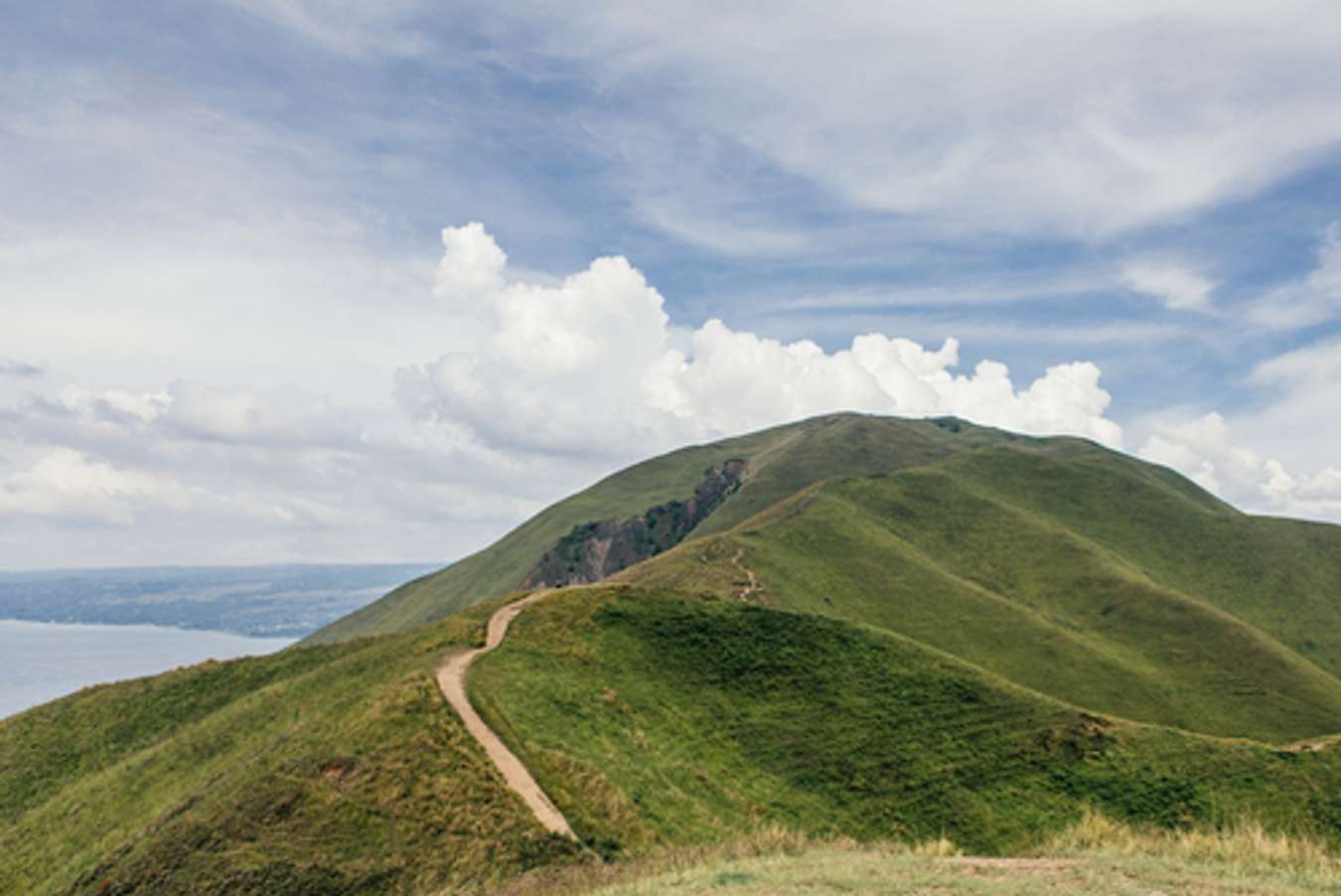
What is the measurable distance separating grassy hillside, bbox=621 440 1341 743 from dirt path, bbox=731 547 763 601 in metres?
0.50

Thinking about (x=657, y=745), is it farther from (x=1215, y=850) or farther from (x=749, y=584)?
(x=749, y=584)

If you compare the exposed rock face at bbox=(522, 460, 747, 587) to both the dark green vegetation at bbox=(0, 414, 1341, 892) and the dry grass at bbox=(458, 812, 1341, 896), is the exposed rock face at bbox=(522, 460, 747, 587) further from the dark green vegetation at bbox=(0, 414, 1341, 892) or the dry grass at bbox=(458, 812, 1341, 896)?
the dry grass at bbox=(458, 812, 1341, 896)

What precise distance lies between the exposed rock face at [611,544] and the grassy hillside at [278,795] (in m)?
121

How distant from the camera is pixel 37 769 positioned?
4584cm

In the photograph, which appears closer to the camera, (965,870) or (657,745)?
(965,870)

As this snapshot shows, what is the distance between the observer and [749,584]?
79.4m

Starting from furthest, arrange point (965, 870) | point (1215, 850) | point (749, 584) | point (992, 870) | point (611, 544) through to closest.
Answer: point (611, 544) → point (749, 584) → point (1215, 850) → point (992, 870) → point (965, 870)

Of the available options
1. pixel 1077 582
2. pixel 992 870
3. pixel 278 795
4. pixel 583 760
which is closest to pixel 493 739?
pixel 583 760

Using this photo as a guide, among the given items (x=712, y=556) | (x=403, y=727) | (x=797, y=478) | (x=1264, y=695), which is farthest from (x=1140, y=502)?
(x=403, y=727)

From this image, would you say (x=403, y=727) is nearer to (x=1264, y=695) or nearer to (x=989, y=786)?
(x=989, y=786)

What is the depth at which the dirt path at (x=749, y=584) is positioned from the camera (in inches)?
3014

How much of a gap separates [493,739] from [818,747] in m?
18.7

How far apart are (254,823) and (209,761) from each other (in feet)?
52.8

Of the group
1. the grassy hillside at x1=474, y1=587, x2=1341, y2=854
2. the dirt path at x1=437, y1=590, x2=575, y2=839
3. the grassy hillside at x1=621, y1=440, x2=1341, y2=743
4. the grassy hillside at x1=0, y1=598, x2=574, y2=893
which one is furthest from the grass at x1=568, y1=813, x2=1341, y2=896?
the grassy hillside at x1=621, y1=440, x2=1341, y2=743
